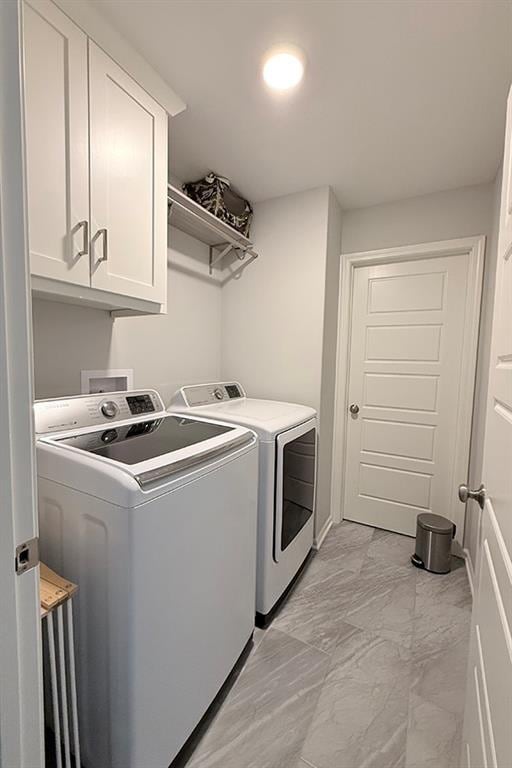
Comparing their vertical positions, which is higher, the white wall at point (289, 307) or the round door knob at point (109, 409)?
the white wall at point (289, 307)

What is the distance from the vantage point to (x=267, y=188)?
2.25 metres

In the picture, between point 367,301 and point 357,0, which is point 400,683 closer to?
point 367,301

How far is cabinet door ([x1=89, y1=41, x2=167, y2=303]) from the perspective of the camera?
118 centimetres

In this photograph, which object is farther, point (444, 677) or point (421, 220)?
point (421, 220)

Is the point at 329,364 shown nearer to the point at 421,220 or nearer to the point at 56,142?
the point at 421,220

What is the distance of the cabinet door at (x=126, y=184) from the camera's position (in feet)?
3.86

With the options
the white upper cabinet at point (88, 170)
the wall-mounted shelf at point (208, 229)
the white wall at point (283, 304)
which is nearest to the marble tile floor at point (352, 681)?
the white wall at point (283, 304)

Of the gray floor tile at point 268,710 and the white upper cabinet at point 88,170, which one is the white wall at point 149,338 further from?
the gray floor tile at point 268,710

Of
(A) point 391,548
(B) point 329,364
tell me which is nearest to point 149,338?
(B) point 329,364

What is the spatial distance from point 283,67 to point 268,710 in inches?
97.2

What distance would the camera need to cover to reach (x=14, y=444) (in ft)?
1.71

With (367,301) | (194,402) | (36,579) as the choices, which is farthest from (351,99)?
(36,579)

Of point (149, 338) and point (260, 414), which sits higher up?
point (149, 338)

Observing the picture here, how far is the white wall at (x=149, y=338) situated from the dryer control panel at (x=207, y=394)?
0.24 metres
